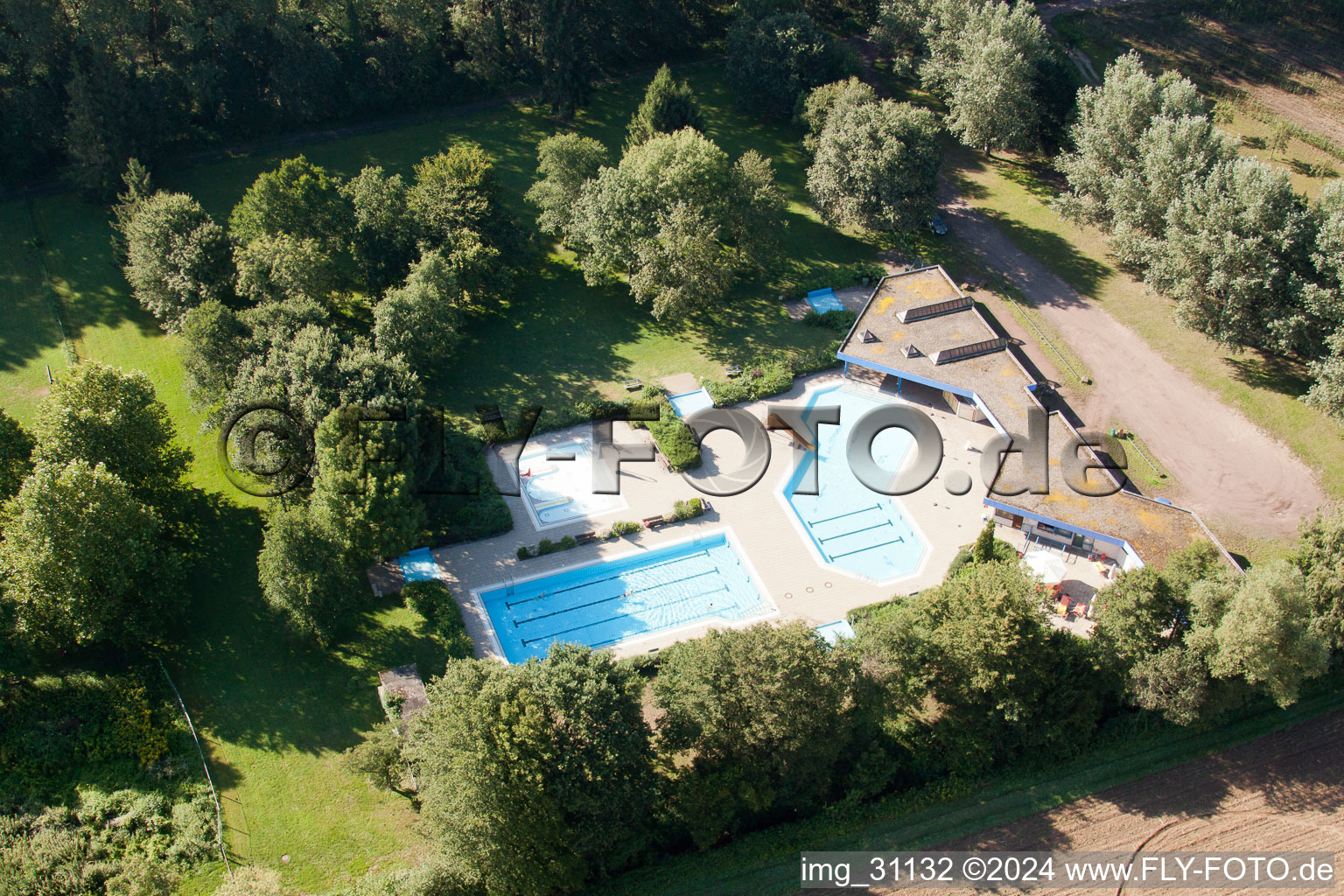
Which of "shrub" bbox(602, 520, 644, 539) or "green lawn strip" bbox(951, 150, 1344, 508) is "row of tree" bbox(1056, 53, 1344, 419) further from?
"shrub" bbox(602, 520, 644, 539)

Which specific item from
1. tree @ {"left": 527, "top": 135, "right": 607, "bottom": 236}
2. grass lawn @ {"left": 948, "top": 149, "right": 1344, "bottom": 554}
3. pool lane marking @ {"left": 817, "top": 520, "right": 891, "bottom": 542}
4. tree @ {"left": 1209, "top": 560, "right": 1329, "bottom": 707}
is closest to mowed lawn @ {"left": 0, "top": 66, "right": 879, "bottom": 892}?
tree @ {"left": 527, "top": 135, "right": 607, "bottom": 236}

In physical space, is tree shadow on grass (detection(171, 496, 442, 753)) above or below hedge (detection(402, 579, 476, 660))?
below

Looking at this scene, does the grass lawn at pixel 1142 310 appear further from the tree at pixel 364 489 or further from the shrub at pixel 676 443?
the tree at pixel 364 489

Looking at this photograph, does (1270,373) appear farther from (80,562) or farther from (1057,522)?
(80,562)

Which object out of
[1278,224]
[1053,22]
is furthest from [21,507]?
[1053,22]

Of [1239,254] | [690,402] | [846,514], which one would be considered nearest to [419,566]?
[690,402]

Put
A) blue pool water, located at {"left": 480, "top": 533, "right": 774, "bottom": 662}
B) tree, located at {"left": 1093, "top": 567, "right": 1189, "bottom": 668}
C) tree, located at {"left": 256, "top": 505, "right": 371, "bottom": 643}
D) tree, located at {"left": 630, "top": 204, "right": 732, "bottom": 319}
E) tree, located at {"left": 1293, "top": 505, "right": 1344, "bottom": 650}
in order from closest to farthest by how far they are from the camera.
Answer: tree, located at {"left": 1093, "top": 567, "right": 1189, "bottom": 668}, tree, located at {"left": 1293, "top": 505, "right": 1344, "bottom": 650}, tree, located at {"left": 256, "top": 505, "right": 371, "bottom": 643}, blue pool water, located at {"left": 480, "top": 533, "right": 774, "bottom": 662}, tree, located at {"left": 630, "top": 204, "right": 732, "bottom": 319}
